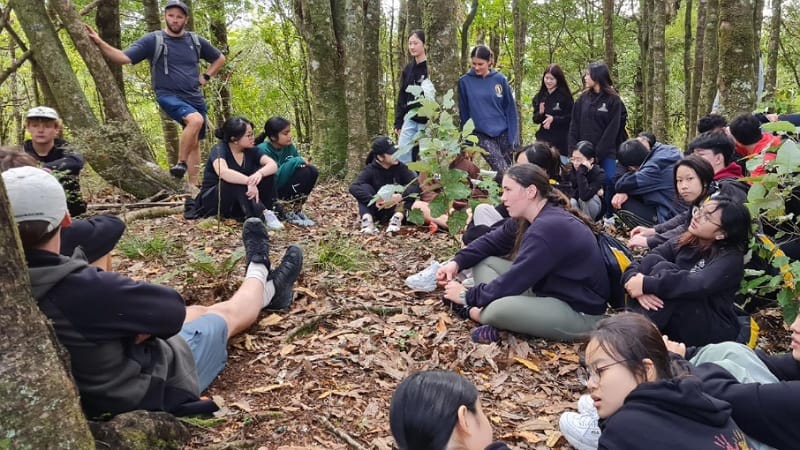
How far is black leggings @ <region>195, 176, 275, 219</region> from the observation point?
6805mm

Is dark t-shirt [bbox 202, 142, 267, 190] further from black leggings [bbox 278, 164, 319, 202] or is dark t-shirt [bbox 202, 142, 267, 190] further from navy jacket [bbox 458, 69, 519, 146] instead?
navy jacket [bbox 458, 69, 519, 146]

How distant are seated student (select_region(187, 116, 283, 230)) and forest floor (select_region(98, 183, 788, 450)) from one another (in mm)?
925

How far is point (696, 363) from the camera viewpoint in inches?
122

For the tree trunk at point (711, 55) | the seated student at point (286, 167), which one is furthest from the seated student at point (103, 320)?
the tree trunk at point (711, 55)

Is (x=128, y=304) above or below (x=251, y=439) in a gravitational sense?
above

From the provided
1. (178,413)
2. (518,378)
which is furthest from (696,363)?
(178,413)

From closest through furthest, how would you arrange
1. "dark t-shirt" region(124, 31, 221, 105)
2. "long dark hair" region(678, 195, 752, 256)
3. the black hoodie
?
1. the black hoodie
2. "long dark hair" region(678, 195, 752, 256)
3. "dark t-shirt" region(124, 31, 221, 105)

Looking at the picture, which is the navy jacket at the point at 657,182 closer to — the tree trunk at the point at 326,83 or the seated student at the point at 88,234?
the tree trunk at the point at 326,83

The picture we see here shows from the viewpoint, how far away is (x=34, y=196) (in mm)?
2361

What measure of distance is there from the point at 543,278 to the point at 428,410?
7.85 feet

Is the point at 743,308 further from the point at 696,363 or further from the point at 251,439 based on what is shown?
the point at 251,439

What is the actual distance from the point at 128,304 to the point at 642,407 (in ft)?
7.48

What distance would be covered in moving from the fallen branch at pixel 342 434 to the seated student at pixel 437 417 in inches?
35.8

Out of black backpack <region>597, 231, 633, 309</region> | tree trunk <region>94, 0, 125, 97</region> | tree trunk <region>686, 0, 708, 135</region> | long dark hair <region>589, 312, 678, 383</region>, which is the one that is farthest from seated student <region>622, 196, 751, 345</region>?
tree trunk <region>686, 0, 708, 135</region>
